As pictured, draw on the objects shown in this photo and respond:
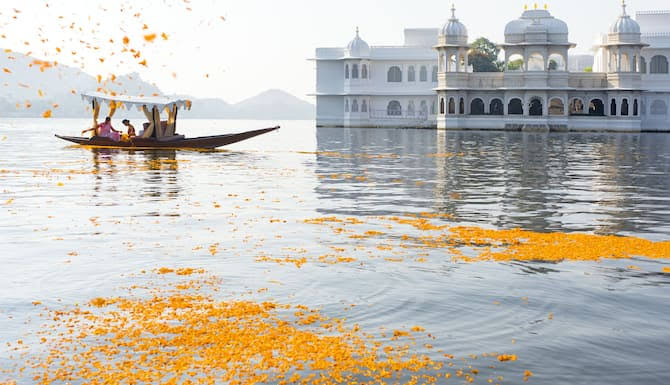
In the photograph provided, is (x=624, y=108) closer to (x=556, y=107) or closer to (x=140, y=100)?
(x=556, y=107)

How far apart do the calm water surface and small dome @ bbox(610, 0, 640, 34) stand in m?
43.6

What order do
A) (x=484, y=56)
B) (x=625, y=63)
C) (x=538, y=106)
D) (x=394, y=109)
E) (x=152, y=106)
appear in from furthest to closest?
1. (x=484, y=56)
2. (x=394, y=109)
3. (x=538, y=106)
4. (x=625, y=63)
5. (x=152, y=106)

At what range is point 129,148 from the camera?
3625cm

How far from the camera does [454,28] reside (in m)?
71.2

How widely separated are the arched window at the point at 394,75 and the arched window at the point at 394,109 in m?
1.92

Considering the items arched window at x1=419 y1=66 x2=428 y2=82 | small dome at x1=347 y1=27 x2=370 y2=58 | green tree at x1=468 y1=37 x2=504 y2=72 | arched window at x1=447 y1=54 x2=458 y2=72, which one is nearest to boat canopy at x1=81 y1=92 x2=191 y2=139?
arched window at x1=447 y1=54 x2=458 y2=72

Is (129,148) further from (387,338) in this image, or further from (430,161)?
(387,338)

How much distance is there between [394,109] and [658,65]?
23039 mm

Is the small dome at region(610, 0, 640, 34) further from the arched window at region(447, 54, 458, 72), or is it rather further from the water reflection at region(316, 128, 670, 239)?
the water reflection at region(316, 128, 670, 239)

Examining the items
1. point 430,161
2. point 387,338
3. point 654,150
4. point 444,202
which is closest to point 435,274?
point 387,338

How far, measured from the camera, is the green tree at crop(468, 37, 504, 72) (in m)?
90.7

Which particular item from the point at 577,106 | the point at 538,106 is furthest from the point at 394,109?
the point at 577,106

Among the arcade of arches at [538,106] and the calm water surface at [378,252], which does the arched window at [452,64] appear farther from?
the calm water surface at [378,252]

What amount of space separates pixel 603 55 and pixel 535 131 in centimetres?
1266
